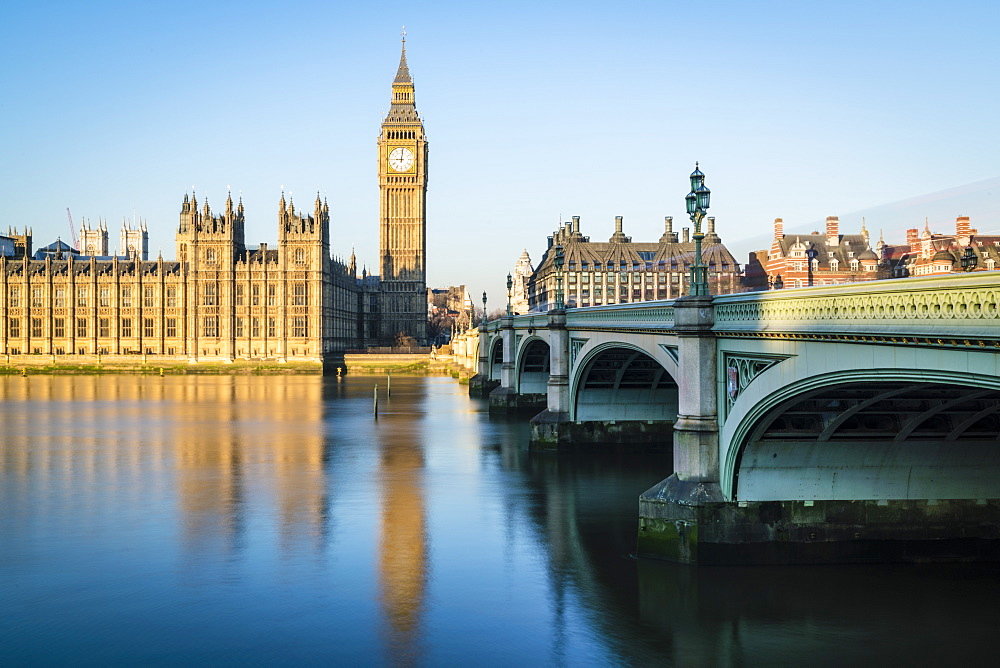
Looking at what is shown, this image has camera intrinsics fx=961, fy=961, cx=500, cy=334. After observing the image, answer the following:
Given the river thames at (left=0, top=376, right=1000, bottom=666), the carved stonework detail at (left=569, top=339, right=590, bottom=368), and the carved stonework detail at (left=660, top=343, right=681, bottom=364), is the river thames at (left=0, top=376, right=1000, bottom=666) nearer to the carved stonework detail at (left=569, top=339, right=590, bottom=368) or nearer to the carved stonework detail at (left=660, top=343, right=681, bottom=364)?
the carved stonework detail at (left=569, top=339, right=590, bottom=368)

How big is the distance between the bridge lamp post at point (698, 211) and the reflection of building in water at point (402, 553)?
10201 millimetres

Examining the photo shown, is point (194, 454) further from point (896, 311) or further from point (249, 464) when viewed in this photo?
point (896, 311)

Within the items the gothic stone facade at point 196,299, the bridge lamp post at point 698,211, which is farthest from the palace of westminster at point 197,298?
the bridge lamp post at point 698,211

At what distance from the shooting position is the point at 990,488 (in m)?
22.3

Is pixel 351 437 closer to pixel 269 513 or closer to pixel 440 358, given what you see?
pixel 269 513

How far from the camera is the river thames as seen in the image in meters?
19.2

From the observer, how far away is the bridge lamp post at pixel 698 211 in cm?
2338

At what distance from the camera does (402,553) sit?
89.1 ft

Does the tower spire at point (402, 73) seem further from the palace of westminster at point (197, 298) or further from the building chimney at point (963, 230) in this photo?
the building chimney at point (963, 230)

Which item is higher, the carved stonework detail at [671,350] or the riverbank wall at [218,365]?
the carved stonework detail at [671,350]

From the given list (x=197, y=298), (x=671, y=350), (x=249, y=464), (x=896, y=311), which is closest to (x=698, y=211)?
(x=671, y=350)

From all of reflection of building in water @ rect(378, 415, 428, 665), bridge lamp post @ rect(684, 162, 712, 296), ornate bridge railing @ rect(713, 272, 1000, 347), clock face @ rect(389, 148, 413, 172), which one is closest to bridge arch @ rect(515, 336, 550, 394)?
reflection of building in water @ rect(378, 415, 428, 665)

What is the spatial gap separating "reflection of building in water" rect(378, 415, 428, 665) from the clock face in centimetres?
11244

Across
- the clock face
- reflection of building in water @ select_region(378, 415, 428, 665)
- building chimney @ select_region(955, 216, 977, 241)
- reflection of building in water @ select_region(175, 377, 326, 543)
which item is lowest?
reflection of building in water @ select_region(378, 415, 428, 665)
